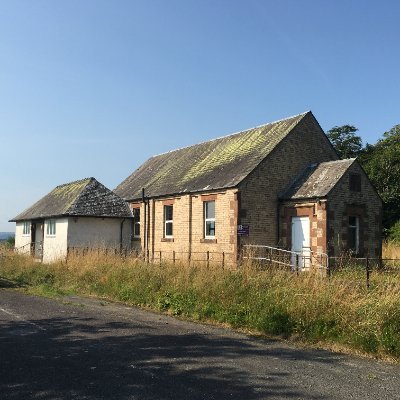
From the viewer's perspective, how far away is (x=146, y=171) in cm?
3136

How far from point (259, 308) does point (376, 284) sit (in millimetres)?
2581

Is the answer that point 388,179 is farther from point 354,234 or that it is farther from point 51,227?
point 51,227

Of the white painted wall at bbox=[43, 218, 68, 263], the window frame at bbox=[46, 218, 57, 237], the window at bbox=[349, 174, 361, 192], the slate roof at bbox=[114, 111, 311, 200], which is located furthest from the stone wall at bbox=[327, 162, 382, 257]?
the window frame at bbox=[46, 218, 57, 237]

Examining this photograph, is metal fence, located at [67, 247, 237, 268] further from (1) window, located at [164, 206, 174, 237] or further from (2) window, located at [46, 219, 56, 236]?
(2) window, located at [46, 219, 56, 236]

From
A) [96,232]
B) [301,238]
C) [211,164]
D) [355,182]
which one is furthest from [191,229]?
[355,182]

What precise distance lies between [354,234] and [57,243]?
1529 cm

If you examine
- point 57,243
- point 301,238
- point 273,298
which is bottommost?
point 273,298

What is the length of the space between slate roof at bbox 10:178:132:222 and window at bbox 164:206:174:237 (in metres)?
2.76

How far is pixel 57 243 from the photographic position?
25.5 metres

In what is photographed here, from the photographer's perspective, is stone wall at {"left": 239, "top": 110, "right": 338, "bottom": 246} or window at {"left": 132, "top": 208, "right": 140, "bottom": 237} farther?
window at {"left": 132, "top": 208, "right": 140, "bottom": 237}

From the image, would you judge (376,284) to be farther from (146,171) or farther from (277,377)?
(146,171)

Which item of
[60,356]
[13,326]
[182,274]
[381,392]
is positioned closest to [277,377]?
[381,392]

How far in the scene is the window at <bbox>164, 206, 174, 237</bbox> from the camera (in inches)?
968

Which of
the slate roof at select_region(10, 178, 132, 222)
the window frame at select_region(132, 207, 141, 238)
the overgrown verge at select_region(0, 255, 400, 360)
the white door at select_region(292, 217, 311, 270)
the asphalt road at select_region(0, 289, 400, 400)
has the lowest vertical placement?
the asphalt road at select_region(0, 289, 400, 400)
